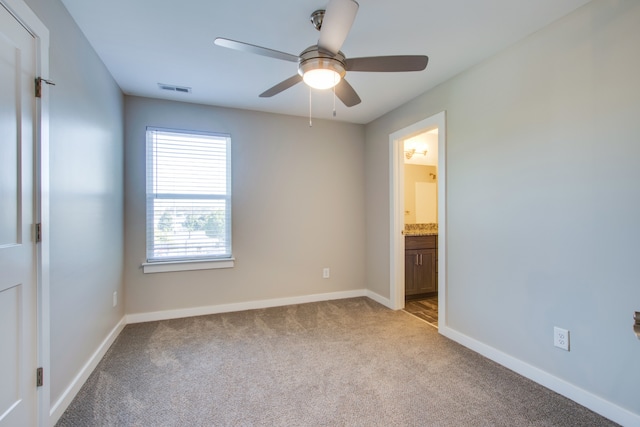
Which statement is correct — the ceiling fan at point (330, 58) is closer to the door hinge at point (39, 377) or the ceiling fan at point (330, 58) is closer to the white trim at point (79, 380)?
the door hinge at point (39, 377)

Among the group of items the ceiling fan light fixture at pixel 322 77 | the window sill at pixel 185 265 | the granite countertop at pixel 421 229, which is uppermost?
the ceiling fan light fixture at pixel 322 77

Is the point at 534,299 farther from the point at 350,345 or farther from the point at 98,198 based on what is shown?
the point at 98,198

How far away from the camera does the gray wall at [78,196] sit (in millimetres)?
1657

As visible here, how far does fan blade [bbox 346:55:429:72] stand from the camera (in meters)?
1.63

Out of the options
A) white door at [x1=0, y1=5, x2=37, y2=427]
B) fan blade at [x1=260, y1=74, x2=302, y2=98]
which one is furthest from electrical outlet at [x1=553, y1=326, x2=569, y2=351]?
white door at [x1=0, y1=5, x2=37, y2=427]

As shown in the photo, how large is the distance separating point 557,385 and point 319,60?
251 centimetres

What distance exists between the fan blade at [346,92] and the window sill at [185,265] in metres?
2.25

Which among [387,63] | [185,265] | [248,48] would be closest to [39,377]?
[185,265]

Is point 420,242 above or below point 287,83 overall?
below

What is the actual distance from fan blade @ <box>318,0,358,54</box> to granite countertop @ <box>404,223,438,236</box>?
2684 millimetres

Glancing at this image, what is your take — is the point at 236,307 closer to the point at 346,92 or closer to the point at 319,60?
the point at 346,92

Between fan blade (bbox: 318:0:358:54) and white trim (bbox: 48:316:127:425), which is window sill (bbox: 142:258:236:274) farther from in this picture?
fan blade (bbox: 318:0:358:54)

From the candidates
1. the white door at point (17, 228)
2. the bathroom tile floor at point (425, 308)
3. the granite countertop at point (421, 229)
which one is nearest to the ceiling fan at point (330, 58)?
the white door at point (17, 228)

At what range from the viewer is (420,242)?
3896 millimetres
